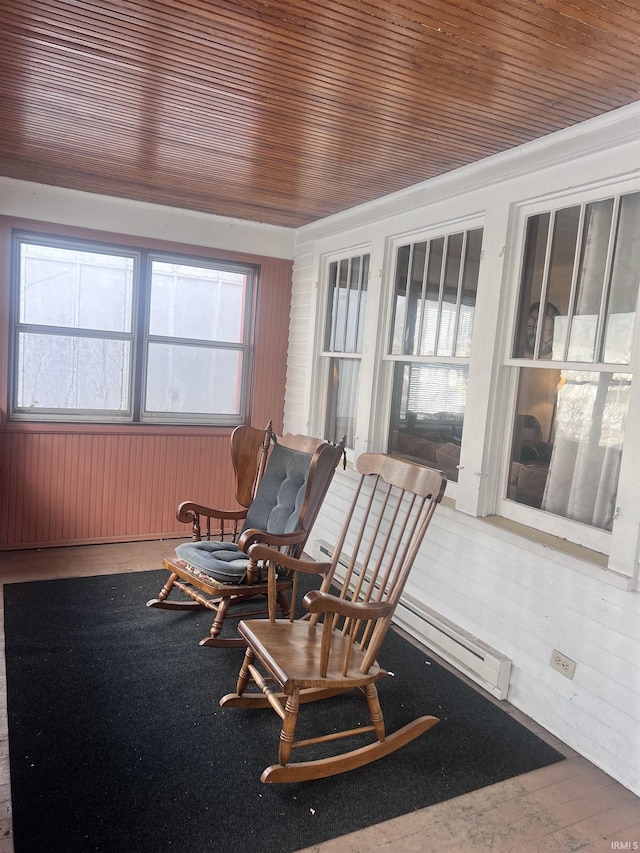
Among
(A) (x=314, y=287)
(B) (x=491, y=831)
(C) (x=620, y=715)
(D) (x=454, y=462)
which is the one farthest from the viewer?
(A) (x=314, y=287)

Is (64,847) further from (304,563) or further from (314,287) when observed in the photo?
(314,287)

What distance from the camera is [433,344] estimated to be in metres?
3.56

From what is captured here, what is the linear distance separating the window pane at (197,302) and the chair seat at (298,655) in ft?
9.39

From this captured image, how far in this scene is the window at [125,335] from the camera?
4.34 meters

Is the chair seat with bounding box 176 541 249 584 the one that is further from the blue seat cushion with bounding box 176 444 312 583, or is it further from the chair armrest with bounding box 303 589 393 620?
the chair armrest with bounding box 303 589 393 620

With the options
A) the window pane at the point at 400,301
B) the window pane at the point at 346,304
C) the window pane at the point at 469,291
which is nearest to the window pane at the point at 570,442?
the window pane at the point at 469,291

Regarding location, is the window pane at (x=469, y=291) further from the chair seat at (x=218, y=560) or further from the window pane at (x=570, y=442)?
the chair seat at (x=218, y=560)

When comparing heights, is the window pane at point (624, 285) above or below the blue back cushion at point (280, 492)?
above

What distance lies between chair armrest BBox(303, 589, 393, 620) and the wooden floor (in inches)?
25.8

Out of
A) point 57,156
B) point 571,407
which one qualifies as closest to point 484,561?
point 571,407

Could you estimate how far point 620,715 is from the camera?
2299 mm

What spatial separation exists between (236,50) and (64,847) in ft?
8.69

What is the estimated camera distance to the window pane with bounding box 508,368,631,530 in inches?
98.7

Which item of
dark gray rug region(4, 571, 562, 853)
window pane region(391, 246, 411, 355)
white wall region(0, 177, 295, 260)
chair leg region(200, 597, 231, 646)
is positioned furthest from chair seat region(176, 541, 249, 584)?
white wall region(0, 177, 295, 260)
